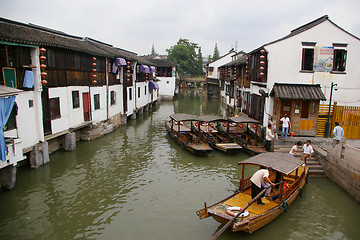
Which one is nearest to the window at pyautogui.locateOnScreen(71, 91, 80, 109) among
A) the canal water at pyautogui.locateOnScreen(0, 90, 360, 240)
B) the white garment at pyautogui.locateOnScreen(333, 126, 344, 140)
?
the canal water at pyautogui.locateOnScreen(0, 90, 360, 240)

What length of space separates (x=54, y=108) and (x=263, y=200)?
1338cm

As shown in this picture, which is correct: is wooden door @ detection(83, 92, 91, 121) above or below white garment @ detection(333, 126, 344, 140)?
above

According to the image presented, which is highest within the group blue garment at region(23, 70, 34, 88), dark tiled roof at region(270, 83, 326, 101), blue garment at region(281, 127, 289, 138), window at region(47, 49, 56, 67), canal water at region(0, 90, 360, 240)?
window at region(47, 49, 56, 67)

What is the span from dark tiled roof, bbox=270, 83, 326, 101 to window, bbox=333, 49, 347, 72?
2.09 metres

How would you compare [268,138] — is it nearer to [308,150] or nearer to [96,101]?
[308,150]

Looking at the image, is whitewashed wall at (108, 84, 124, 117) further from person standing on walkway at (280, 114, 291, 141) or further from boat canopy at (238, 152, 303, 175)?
boat canopy at (238, 152, 303, 175)

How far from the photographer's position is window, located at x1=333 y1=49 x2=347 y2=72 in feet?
62.4

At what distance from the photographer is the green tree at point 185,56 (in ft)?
259

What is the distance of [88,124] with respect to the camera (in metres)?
20.6

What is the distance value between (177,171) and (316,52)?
42.9 feet

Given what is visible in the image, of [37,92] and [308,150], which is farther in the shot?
[37,92]

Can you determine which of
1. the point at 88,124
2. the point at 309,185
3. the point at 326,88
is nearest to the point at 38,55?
the point at 88,124

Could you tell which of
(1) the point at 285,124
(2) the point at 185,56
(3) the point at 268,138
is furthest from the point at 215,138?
(2) the point at 185,56

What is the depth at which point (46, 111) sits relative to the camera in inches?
622
